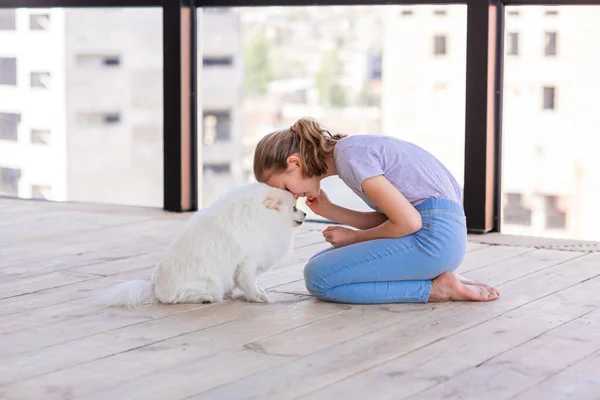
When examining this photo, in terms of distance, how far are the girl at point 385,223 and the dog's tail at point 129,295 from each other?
1.52 ft

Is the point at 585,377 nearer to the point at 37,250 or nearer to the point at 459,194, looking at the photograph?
the point at 459,194

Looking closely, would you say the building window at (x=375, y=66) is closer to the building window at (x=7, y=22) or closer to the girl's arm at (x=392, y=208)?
the building window at (x=7, y=22)

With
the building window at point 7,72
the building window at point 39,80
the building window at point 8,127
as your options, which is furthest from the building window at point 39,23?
the building window at point 39,80

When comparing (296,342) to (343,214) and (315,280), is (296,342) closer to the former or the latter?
(315,280)

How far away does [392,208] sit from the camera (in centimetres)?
241

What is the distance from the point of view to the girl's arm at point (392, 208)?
239 centimetres

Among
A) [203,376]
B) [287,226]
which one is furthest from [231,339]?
[287,226]

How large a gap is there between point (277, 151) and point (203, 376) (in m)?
0.80

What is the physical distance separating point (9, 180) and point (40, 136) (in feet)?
14.2

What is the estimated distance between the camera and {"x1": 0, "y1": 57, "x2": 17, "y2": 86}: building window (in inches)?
319

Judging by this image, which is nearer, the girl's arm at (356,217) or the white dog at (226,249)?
the white dog at (226,249)

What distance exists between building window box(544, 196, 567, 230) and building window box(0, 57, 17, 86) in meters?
4.89

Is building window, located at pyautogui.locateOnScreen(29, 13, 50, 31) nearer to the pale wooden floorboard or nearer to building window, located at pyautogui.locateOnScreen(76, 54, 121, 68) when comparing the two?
the pale wooden floorboard

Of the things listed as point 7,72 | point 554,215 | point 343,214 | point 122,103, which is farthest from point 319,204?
point 122,103
